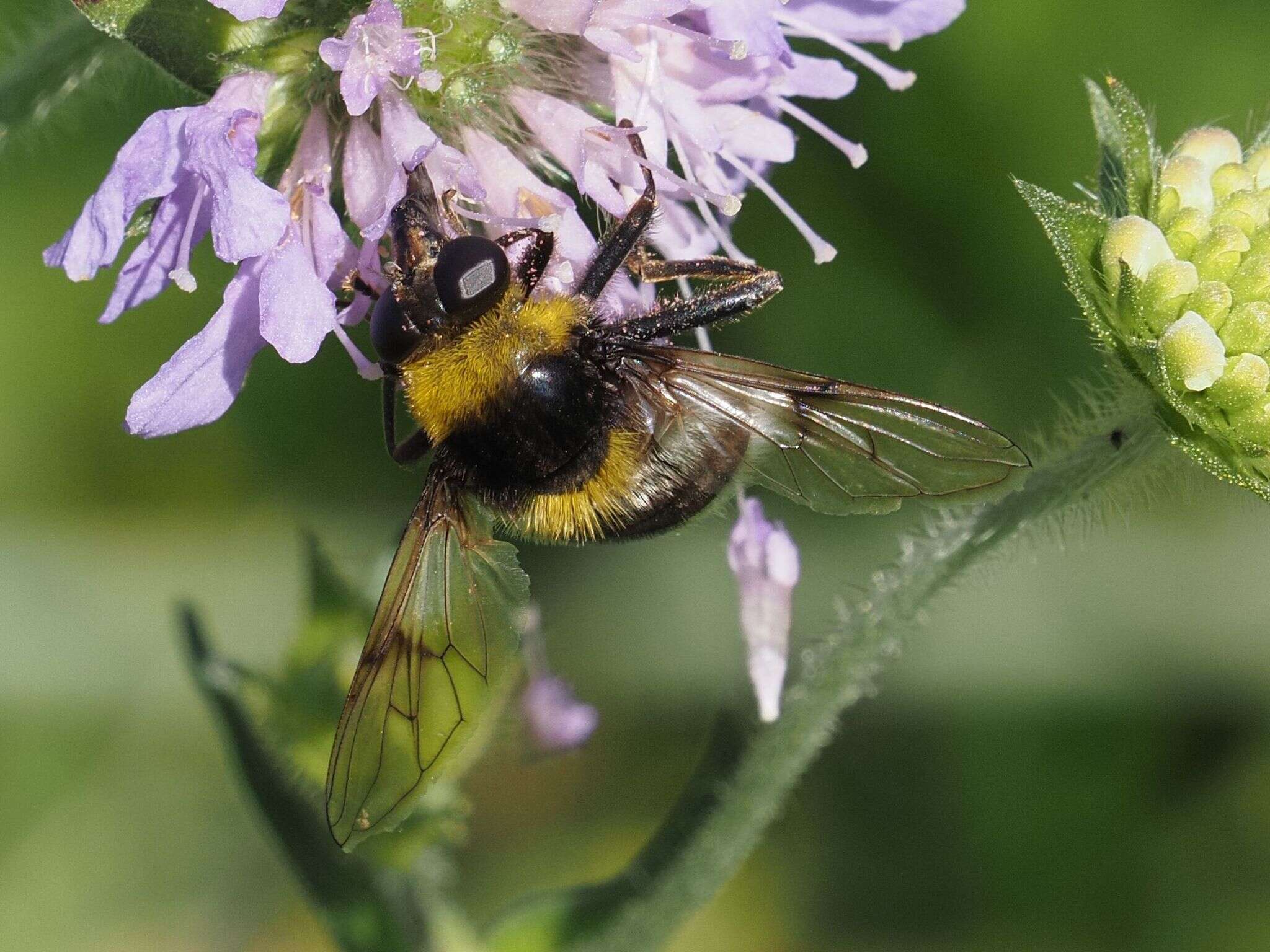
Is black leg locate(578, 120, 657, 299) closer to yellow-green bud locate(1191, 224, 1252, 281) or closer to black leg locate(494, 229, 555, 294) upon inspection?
black leg locate(494, 229, 555, 294)

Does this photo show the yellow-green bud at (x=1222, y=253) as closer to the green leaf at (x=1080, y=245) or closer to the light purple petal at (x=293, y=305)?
the green leaf at (x=1080, y=245)

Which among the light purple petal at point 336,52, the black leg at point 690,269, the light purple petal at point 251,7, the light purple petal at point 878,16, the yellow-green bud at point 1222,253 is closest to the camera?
the light purple petal at point 251,7

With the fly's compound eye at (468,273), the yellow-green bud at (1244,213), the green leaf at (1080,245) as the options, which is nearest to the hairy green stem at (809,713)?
the green leaf at (1080,245)

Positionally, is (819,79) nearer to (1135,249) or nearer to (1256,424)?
(1135,249)

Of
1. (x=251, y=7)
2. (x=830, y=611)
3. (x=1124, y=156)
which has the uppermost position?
(x=251, y=7)

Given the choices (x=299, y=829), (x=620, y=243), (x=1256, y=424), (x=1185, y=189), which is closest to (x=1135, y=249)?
(x=1185, y=189)
